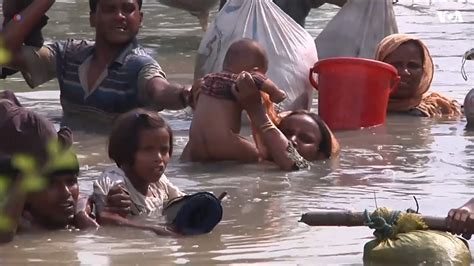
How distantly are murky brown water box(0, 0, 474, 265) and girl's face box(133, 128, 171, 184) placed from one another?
0.87ft

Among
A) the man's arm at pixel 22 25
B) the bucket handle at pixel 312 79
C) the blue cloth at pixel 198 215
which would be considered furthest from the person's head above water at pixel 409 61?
the blue cloth at pixel 198 215

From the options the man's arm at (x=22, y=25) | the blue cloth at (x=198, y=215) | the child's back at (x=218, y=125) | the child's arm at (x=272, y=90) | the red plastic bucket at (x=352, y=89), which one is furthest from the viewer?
the red plastic bucket at (x=352, y=89)

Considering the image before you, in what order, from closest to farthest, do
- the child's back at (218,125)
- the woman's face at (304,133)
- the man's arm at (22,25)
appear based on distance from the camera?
the child's back at (218,125)
the woman's face at (304,133)
the man's arm at (22,25)

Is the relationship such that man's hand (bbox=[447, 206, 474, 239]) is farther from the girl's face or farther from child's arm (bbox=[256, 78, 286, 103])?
child's arm (bbox=[256, 78, 286, 103])

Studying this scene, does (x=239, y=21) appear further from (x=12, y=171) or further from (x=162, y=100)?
(x=12, y=171)

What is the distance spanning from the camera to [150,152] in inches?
176

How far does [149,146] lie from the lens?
448cm

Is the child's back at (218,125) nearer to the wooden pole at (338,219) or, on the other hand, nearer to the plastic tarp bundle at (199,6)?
the wooden pole at (338,219)

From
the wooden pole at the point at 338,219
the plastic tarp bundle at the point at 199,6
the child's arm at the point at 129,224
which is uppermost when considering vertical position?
the wooden pole at the point at 338,219

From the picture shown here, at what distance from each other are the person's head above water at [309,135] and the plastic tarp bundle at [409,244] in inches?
74.2

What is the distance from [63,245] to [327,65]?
2952 millimetres

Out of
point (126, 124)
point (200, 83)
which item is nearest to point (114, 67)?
point (200, 83)

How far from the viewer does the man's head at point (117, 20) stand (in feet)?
21.2

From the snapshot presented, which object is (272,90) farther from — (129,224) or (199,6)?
(199,6)
